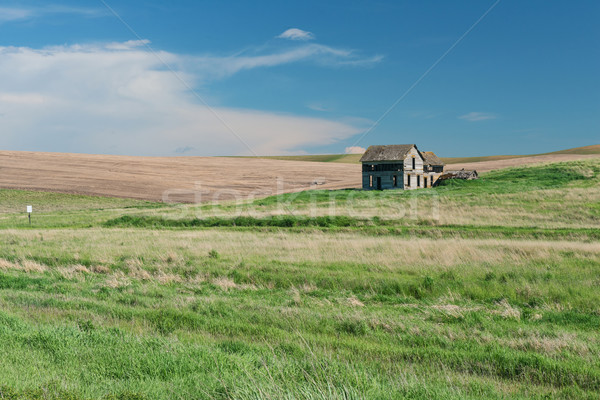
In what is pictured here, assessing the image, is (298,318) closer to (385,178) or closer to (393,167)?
(393,167)

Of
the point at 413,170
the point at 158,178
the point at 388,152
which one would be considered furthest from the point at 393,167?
the point at 158,178

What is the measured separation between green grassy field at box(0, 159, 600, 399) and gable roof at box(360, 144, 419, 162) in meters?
35.9

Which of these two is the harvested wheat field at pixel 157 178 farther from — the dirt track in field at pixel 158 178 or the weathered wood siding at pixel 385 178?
the weathered wood siding at pixel 385 178

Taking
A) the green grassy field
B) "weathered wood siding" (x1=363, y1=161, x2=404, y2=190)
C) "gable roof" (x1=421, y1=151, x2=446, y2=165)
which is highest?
"gable roof" (x1=421, y1=151, x2=446, y2=165)

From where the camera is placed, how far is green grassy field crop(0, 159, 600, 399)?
5.86m

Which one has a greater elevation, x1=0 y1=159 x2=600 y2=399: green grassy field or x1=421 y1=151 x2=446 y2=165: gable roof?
x1=421 y1=151 x2=446 y2=165: gable roof

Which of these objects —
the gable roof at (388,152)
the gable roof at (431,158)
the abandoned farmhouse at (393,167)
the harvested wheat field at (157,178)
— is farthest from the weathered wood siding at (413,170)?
the harvested wheat field at (157,178)

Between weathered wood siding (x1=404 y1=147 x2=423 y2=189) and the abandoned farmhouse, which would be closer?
the abandoned farmhouse

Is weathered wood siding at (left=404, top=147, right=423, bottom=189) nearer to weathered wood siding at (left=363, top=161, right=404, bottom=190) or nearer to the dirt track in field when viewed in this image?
weathered wood siding at (left=363, top=161, right=404, bottom=190)

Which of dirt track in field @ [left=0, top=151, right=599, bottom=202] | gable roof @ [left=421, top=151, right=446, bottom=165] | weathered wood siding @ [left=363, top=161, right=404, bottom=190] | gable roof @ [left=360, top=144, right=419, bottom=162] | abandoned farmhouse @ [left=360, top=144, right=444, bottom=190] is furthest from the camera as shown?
gable roof @ [left=421, top=151, right=446, bottom=165]

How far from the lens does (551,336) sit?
8.23 m

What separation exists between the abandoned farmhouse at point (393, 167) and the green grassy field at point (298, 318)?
36.0 m

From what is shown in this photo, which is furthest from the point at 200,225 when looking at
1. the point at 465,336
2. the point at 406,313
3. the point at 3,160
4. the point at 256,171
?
the point at 3,160

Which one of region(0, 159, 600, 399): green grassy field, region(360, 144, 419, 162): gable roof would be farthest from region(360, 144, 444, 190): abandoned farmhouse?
region(0, 159, 600, 399): green grassy field
